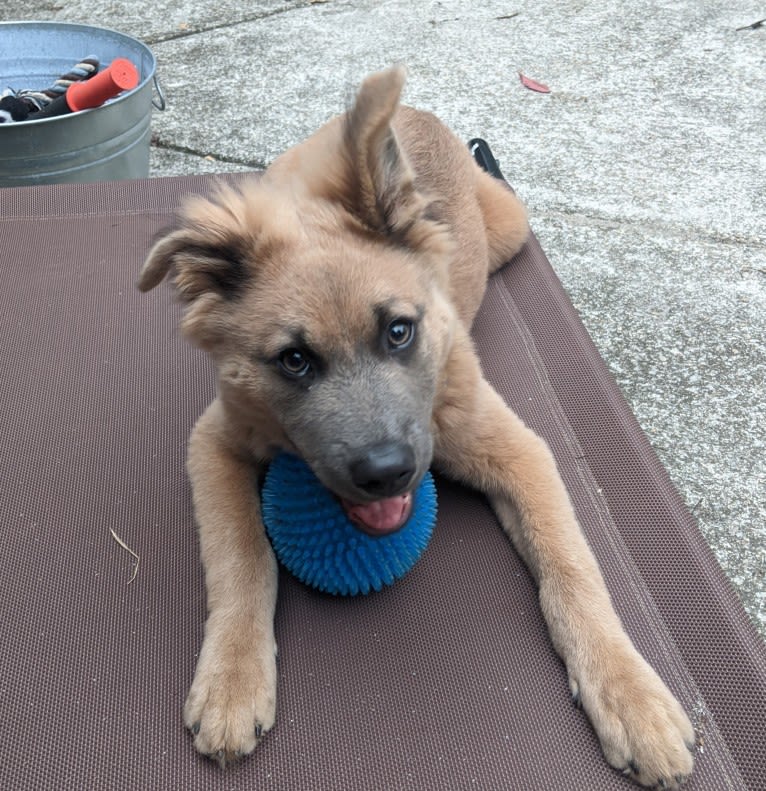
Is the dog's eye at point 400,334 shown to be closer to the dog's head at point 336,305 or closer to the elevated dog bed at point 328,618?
the dog's head at point 336,305

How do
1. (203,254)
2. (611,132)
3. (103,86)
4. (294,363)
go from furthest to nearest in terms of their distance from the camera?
(611,132) < (103,86) < (203,254) < (294,363)

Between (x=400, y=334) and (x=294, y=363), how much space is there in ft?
1.03

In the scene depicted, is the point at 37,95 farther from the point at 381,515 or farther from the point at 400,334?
the point at 381,515

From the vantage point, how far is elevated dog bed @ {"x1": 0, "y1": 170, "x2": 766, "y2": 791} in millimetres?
1958

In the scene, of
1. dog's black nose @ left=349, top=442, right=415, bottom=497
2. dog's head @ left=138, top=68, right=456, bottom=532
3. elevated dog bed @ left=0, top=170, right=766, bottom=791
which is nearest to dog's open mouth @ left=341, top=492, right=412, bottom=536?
dog's head @ left=138, top=68, right=456, bottom=532

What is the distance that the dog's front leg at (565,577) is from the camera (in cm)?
191

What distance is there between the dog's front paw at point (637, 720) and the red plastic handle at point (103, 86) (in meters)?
3.70

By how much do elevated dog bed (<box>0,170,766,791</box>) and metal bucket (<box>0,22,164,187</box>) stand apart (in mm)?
1360

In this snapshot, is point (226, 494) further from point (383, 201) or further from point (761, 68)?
point (761, 68)

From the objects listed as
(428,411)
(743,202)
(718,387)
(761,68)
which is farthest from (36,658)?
(761,68)

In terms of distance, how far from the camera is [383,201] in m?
2.29

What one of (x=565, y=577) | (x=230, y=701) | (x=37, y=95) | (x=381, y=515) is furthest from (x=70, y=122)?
(x=565, y=577)

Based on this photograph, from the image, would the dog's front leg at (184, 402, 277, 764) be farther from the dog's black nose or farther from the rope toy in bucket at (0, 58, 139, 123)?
the rope toy in bucket at (0, 58, 139, 123)

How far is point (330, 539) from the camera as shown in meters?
2.17
